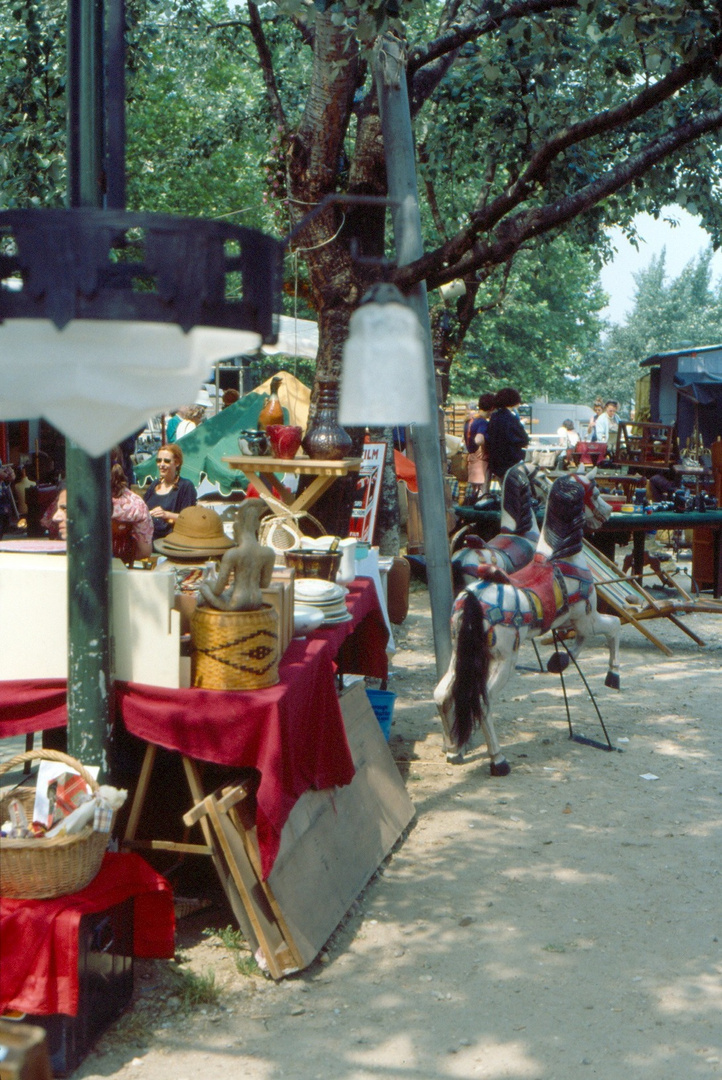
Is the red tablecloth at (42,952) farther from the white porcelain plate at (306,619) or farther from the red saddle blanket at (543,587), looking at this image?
the red saddle blanket at (543,587)

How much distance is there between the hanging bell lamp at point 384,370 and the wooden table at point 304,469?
377 centimetres

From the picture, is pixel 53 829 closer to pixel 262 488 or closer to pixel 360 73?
pixel 262 488

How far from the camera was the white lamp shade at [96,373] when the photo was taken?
4.57 ft

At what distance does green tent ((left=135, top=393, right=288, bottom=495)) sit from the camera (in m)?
11.5

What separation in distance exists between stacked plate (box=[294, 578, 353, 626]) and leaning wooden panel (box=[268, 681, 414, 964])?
0.40 metres

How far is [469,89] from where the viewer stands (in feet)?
33.1

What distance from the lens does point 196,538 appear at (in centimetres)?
488

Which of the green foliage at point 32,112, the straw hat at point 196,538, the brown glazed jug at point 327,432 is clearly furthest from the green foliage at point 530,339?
the straw hat at point 196,538

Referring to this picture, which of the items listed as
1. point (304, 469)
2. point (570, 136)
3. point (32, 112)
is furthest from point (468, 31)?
point (32, 112)

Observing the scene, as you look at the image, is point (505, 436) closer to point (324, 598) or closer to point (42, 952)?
point (324, 598)

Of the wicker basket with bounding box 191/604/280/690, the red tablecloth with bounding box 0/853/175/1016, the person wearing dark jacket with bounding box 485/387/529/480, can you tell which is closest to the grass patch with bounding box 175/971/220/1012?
the red tablecloth with bounding box 0/853/175/1016

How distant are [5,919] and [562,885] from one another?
2454mm

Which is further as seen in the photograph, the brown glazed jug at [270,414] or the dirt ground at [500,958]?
→ the brown glazed jug at [270,414]

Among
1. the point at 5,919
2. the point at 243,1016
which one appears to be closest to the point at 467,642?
the point at 243,1016
